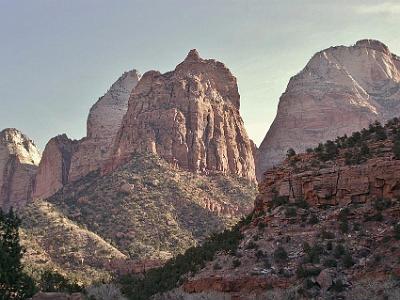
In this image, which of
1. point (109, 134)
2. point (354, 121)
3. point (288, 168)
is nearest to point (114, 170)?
point (109, 134)

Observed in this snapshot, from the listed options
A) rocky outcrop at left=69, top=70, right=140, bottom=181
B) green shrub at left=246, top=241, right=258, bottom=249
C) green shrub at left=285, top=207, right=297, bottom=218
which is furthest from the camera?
rocky outcrop at left=69, top=70, right=140, bottom=181

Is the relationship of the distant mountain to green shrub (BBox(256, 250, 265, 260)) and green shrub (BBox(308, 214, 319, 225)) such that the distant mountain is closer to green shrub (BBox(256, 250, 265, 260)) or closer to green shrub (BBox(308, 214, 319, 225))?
green shrub (BBox(256, 250, 265, 260))

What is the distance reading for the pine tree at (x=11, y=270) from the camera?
126 ft

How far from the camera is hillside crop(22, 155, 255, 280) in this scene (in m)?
85.6

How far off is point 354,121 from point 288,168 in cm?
10340

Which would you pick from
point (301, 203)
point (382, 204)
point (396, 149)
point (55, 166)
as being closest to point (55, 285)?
point (301, 203)

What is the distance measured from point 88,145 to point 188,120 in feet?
135

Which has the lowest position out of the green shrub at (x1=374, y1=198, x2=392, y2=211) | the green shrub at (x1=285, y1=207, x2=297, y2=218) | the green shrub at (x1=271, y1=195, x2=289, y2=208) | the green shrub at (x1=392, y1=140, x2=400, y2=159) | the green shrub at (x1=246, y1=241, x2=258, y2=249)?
the green shrub at (x1=246, y1=241, x2=258, y2=249)

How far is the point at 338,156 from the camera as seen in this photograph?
4694 centimetres

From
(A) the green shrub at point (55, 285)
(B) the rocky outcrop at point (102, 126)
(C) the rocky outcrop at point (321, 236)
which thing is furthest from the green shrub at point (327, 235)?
(B) the rocky outcrop at point (102, 126)

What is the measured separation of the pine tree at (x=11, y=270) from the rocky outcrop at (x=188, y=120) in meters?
73.8

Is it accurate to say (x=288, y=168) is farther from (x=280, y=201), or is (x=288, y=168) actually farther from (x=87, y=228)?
(x=87, y=228)

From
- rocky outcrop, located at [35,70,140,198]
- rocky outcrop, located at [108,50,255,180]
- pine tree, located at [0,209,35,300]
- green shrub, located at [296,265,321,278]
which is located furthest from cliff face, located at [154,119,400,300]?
rocky outcrop, located at [35,70,140,198]

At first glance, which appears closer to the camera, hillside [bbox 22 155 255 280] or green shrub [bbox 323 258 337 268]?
green shrub [bbox 323 258 337 268]
